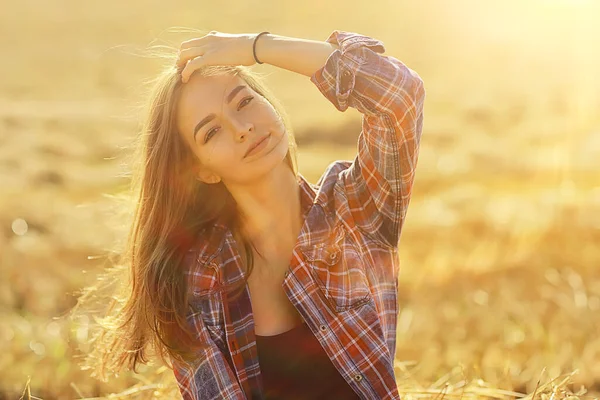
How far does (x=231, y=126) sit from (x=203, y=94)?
0.52ft

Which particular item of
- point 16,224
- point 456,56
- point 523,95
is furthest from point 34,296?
point 456,56

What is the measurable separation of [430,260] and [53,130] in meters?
7.28

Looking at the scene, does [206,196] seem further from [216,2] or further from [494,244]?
[216,2]

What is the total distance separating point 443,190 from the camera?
765 cm

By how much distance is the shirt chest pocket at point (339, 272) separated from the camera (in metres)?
2.77

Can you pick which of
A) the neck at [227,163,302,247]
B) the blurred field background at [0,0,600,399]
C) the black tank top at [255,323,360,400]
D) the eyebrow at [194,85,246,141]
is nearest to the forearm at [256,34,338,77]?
the eyebrow at [194,85,246,141]

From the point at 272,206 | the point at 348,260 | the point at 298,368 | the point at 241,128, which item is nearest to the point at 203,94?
the point at 241,128

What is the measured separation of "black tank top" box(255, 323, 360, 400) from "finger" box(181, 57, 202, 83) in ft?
2.95

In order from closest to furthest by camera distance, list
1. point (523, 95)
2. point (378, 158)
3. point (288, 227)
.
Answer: point (378, 158)
point (288, 227)
point (523, 95)

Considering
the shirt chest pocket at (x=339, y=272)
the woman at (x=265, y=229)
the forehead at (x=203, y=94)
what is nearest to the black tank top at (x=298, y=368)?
the woman at (x=265, y=229)

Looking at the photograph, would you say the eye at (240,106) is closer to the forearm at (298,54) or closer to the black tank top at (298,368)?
the forearm at (298,54)

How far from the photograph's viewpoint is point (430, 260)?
5484mm

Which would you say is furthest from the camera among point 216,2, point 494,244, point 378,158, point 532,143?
point 216,2

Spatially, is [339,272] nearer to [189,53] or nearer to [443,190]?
[189,53]
